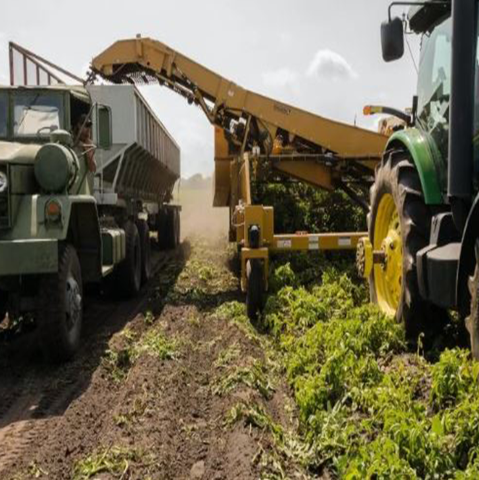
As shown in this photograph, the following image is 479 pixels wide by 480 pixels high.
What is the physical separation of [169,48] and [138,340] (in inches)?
217

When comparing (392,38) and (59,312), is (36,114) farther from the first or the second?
(392,38)

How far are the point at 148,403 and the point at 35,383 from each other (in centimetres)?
138

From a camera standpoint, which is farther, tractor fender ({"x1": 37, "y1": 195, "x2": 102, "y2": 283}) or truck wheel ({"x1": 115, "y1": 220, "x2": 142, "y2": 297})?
truck wheel ({"x1": 115, "y1": 220, "x2": 142, "y2": 297})

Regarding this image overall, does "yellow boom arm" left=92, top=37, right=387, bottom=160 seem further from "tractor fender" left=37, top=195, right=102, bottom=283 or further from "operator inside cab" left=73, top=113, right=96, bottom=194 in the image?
"tractor fender" left=37, top=195, right=102, bottom=283

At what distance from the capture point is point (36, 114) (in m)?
6.84

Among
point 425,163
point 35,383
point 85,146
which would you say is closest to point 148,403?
point 35,383

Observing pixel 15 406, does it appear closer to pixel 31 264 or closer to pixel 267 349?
pixel 31 264

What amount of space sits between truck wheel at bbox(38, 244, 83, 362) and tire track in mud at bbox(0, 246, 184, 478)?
0.19 m

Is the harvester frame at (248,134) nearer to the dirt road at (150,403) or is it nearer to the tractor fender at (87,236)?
the tractor fender at (87,236)

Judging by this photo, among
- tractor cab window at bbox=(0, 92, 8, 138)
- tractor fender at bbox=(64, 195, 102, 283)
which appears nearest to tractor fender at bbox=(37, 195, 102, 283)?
tractor fender at bbox=(64, 195, 102, 283)

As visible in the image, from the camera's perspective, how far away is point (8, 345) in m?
6.21

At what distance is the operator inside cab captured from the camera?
6988 mm

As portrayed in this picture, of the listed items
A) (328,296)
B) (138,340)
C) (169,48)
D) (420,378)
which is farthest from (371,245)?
(169,48)

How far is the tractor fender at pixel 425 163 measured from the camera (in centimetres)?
432
